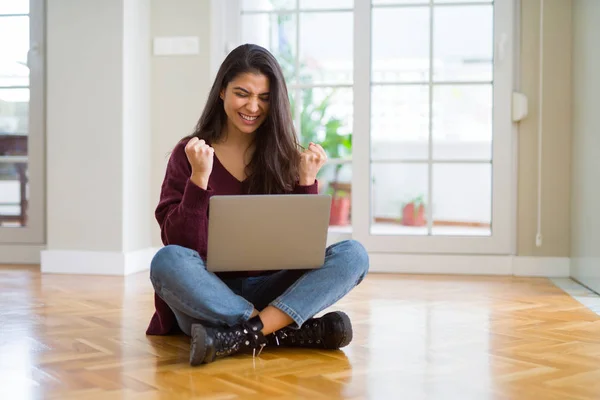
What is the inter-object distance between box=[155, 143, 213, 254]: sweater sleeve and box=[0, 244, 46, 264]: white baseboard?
110 inches

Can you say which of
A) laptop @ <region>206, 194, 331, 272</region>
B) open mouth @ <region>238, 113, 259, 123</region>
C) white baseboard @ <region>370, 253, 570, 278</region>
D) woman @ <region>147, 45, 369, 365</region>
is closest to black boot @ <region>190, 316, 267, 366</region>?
woman @ <region>147, 45, 369, 365</region>

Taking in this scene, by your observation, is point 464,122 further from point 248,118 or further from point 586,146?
point 248,118

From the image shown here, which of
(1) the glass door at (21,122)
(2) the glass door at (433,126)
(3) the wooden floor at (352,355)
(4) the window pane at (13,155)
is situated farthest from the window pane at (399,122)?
(4) the window pane at (13,155)

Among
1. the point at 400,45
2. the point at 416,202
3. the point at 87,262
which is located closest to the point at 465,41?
the point at 400,45

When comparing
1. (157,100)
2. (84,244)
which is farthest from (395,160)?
(84,244)

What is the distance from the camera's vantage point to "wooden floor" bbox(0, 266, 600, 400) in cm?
192

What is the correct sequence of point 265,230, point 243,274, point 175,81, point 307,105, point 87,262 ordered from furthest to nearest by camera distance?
point 307,105 < point 175,81 < point 87,262 < point 243,274 < point 265,230

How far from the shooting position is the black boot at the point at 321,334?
7.77 feet

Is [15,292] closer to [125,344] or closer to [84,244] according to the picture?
[84,244]

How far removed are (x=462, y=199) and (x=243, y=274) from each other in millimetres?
2499

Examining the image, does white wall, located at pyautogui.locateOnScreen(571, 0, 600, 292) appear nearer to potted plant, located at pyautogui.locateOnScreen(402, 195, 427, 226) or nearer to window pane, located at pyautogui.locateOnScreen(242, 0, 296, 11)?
potted plant, located at pyautogui.locateOnScreen(402, 195, 427, 226)

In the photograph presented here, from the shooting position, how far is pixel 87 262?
4.59 metres

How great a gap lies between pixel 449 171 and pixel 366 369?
2.74 metres

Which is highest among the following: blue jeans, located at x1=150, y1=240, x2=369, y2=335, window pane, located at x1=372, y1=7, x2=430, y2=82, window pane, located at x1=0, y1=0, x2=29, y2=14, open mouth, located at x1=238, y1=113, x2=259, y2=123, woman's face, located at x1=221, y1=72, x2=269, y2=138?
window pane, located at x1=0, y1=0, x2=29, y2=14
